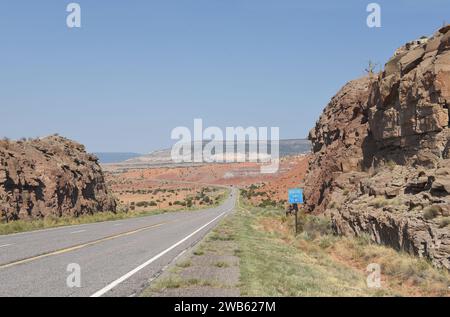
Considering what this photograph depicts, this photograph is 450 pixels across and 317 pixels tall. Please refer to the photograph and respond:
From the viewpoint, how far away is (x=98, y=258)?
13656 mm

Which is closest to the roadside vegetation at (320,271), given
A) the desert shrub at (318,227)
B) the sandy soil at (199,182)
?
the desert shrub at (318,227)

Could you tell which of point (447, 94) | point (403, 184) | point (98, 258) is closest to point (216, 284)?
point (98, 258)

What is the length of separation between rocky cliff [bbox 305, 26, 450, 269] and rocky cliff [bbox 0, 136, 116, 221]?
20630 millimetres

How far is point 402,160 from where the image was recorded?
2264 cm

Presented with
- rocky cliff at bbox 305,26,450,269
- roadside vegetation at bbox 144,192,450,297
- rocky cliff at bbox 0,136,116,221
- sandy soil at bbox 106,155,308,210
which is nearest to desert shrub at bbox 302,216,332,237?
rocky cliff at bbox 305,26,450,269

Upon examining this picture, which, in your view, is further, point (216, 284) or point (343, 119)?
point (343, 119)

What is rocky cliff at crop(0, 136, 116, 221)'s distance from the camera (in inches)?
1273

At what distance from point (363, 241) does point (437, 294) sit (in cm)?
768

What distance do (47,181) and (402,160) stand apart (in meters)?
26.0

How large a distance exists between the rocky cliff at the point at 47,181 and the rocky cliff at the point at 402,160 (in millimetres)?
20630

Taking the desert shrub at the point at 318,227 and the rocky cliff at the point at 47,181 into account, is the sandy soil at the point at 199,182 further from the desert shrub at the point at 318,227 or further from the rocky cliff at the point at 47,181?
the desert shrub at the point at 318,227

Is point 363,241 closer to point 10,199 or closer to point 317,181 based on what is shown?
point 317,181

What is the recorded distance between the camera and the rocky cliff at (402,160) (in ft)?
52.4

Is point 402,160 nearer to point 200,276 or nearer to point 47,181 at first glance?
point 200,276
